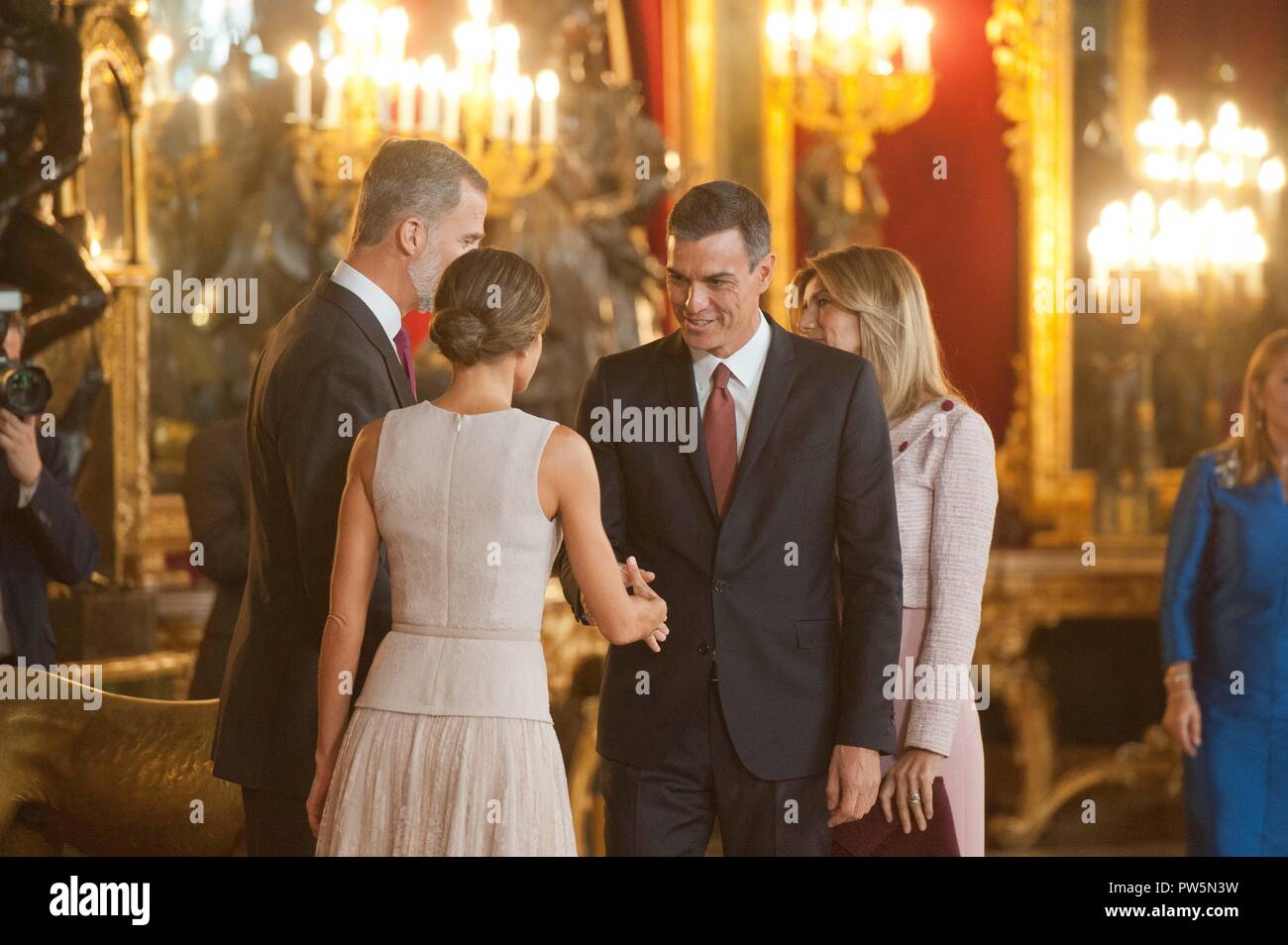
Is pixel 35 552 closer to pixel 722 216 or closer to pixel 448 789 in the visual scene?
pixel 448 789

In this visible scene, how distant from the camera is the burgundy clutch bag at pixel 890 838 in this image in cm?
297

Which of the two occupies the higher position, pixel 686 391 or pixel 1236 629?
pixel 686 391

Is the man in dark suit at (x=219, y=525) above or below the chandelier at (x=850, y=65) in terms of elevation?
below

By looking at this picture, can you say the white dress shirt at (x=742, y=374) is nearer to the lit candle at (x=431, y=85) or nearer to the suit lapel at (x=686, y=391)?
the suit lapel at (x=686, y=391)

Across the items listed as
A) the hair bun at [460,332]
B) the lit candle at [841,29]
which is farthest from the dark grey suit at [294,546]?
the lit candle at [841,29]

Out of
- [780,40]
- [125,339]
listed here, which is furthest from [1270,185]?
[125,339]

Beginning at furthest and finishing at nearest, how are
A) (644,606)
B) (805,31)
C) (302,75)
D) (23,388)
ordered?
(805,31), (302,75), (23,388), (644,606)

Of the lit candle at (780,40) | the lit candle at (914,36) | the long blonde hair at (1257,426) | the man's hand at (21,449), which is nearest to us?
the man's hand at (21,449)

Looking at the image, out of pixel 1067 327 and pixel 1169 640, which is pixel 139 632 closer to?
pixel 1169 640

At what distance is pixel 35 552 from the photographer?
13.4ft

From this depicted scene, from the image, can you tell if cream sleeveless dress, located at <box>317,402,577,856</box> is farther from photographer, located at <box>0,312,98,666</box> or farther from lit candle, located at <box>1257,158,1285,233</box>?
lit candle, located at <box>1257,158,1285,233</box>

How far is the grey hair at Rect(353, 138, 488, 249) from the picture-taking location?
9.34ft

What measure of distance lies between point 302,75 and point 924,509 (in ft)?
12.0

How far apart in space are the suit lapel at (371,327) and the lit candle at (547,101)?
3.61 metres
